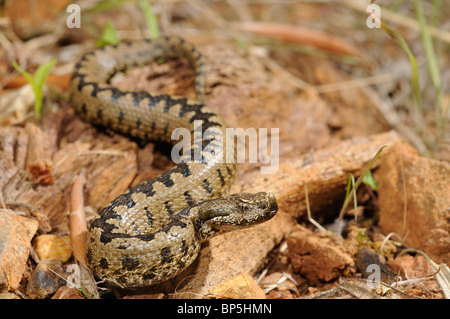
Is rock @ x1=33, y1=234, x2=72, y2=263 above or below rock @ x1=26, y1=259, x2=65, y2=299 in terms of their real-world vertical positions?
above

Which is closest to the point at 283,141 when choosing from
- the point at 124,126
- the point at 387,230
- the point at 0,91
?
the point at 387,230

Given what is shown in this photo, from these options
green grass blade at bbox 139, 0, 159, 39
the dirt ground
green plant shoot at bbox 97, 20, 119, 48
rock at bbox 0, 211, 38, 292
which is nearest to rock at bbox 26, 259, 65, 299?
the dirt ground

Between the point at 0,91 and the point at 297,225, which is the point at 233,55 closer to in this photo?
the point at 297,225

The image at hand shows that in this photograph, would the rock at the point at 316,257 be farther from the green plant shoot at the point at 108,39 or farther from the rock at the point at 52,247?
the green plant shoot at the point at 108,39

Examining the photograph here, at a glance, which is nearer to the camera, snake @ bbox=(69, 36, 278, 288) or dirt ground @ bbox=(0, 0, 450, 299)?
snake @ bbox=(69, 36, 278, 288)

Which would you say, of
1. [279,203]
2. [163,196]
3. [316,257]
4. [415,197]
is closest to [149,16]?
[163,196]

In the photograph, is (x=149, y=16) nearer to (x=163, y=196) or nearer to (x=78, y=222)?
(x=163, y=196)

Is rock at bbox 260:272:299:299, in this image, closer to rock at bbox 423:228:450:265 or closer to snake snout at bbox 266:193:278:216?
snake snout at bbox 266:193:278:216
